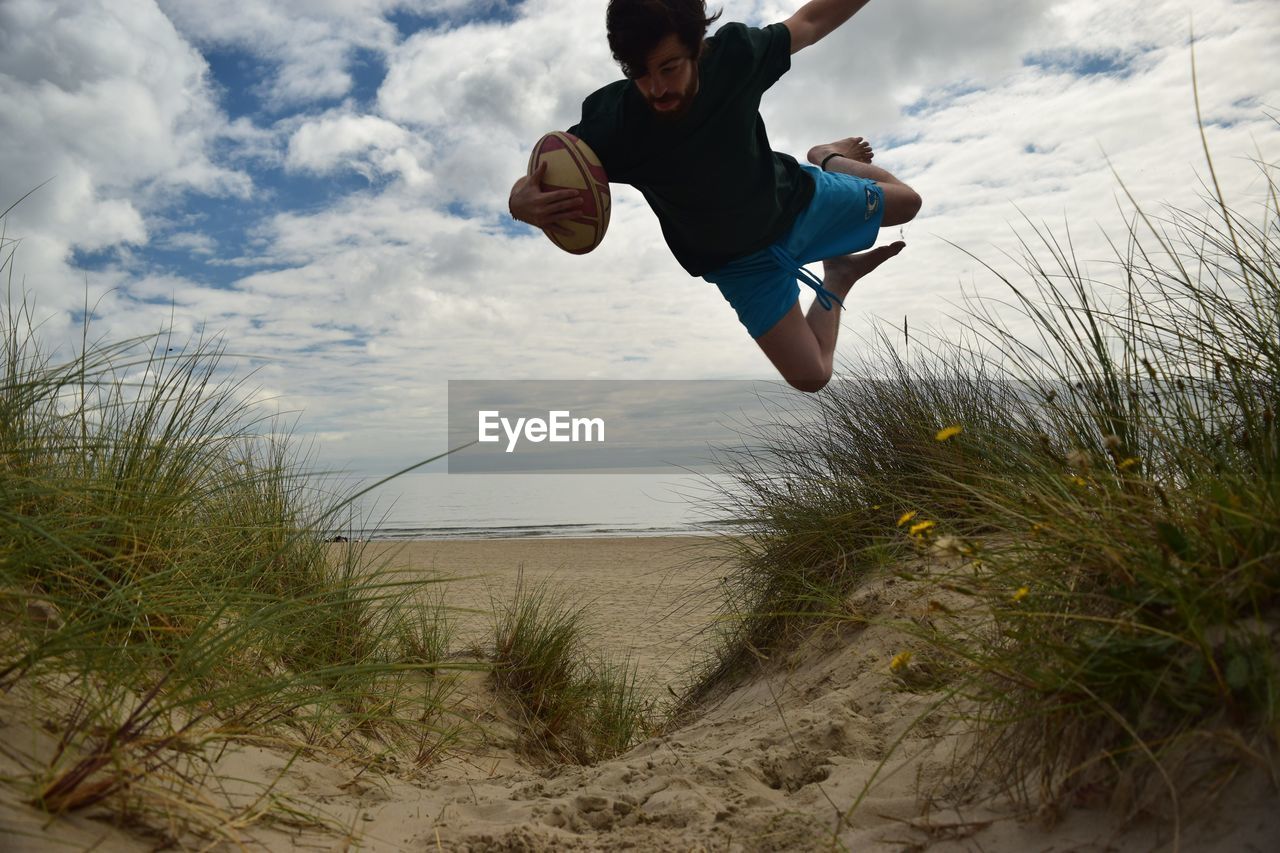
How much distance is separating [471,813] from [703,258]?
3.14 meters

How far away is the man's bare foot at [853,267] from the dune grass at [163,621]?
3.15 metres

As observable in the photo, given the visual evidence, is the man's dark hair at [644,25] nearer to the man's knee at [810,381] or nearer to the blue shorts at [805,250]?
the blue shorts at [805,250]

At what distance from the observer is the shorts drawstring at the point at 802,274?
4648 mm

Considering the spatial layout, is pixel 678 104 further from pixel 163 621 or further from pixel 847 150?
pixel 163 621

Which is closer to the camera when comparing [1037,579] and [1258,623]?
[1258,623]

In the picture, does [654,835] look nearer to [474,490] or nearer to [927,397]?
[927,397]

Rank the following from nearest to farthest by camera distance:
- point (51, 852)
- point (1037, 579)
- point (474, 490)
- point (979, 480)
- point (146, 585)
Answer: point (51, 852) → point (1037, 579) → point (146, 585) → point (979, 480) → point (474, 490)

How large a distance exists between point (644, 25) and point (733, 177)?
34.9 inches

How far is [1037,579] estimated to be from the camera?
186cm

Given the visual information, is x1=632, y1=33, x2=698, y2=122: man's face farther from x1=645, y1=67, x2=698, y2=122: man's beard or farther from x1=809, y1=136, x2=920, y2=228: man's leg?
x1=809, y1=136, x2=920, y2=228: man's leg

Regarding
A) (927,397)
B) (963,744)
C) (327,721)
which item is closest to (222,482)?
(327,721)

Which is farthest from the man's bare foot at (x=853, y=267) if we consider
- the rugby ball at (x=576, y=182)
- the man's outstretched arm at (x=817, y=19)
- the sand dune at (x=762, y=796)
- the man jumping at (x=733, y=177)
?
the sand dune at (x=762, y=796)

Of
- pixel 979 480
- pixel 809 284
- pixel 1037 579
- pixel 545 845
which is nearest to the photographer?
pixel 1037 579

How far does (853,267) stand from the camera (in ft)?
17.2
